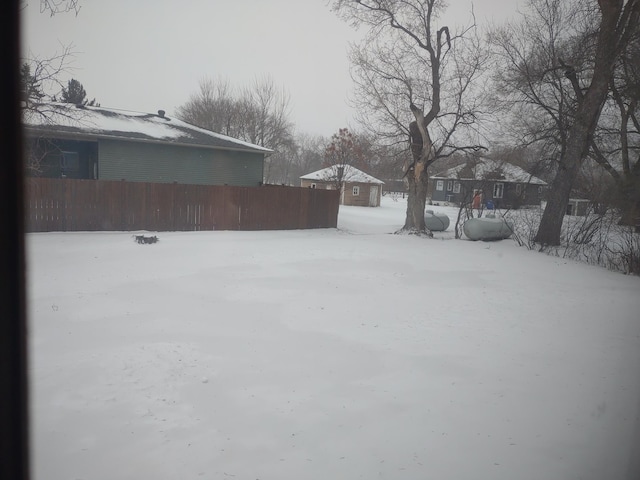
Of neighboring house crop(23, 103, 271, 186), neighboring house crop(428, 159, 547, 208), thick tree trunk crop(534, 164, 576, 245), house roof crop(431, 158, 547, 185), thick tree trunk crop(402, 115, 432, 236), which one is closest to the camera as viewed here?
thick tree trunk crop(534, 164, 576, 245)

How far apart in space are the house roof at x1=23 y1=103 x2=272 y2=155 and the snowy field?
10.2 metres

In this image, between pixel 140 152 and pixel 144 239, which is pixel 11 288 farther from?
pixel 140 152

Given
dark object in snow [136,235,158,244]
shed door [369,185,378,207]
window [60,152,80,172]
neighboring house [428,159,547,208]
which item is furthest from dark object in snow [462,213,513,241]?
shed door [369,185,378,207]

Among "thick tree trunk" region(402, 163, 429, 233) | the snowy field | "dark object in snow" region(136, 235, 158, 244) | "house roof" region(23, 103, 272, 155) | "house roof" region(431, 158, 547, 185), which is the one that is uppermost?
"house roof" region(23, 103, 272, 155)

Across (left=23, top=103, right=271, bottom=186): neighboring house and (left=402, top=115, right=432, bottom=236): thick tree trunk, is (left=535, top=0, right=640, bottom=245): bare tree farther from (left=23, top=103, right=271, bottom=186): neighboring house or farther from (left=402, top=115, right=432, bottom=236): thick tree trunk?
(left=23, top=103, right=271, bottom=186): neighboring house

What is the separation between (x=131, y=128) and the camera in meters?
19.1

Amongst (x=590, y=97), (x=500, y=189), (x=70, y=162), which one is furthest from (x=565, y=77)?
(x=500, y=189)

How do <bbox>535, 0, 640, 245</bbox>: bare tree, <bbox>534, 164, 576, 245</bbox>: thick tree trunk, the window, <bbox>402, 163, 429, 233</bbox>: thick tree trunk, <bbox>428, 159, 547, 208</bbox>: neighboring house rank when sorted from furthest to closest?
<bbox>428, 159, 547, 208</bbox>: neighboring house, the window, <bbox>402, 163, 429, 233</bbox>: thick tree trunk, <bbox>534, 164, 576, 245</bbox>: thick tree trunk, <bbox>535, 0, 640, 245</bbox>: bare tree

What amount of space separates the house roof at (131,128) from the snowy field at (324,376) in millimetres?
10164

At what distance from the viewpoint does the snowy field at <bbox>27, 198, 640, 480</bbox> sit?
9.57 ft

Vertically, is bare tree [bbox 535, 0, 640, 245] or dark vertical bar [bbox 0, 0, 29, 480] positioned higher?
bare tree [bbox 535, 0, 640, 245]

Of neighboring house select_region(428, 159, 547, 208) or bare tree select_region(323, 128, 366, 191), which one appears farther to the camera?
neighboring house select_region(428, 159, 547, 208)

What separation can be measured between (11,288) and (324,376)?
2818 millimetres

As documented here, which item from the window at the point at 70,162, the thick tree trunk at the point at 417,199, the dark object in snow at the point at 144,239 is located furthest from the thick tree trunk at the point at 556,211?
the window at the point at 70,162
